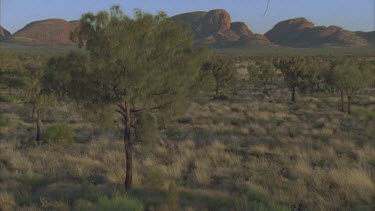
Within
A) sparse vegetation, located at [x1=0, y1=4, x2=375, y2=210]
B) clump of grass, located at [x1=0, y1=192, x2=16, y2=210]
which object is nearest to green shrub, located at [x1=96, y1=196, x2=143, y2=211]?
sparse vegetation, located at [x1=0, y1=4, x2=375, y2=210]

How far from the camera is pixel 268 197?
1032 cm

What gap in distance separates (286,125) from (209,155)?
933 cm

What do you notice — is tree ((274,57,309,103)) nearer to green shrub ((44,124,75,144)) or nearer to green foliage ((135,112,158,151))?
green shrub ((44,124,75,144))

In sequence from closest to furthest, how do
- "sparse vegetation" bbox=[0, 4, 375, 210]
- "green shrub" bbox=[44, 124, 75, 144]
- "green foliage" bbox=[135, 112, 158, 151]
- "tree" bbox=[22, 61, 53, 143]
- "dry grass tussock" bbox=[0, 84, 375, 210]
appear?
1. "dry grass tussock" bbox=[0, 84, 375, 210]
2. "sparse vegetation" bbox=[0, 4, 375, 210]
3. "green foliage" bbox=[135, 112, 158, 151]
4. "green shrub" bbox=[44, 124, 75, 144]
5. "tree" bbox=[22, 61, 53, 143]

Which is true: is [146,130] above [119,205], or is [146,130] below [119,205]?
above

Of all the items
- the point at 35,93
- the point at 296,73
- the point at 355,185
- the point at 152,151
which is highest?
the point at 296,73

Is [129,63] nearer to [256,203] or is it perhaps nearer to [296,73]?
[256,203]

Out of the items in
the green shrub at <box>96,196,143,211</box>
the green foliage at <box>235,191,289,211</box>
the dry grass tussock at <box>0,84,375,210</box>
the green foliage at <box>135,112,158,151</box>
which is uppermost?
the green foliage at <box>135,112,158,151</box>

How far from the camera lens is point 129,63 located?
10.5 metres

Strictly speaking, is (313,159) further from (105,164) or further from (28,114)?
(28,114)

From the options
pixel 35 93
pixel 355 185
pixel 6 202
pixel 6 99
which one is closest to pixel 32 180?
pixel 6 202

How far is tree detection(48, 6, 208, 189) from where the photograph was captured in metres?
10.4

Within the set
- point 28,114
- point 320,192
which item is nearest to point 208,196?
point 320,192

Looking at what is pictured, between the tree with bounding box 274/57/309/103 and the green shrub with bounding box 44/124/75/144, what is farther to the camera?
the tree with bounding box 274/57/309/103
